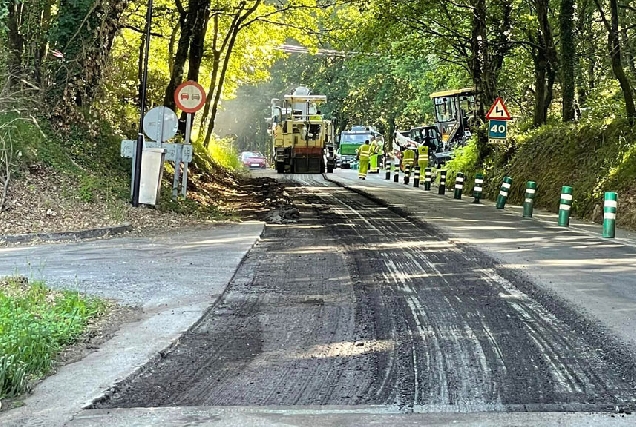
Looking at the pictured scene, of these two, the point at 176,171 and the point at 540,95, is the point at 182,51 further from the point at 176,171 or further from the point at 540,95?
the point at 540,95

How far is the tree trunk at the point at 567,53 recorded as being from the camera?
24312mm

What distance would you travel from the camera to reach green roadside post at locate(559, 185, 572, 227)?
17.4 m

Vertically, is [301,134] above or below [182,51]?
below

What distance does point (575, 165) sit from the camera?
2202 centimetres

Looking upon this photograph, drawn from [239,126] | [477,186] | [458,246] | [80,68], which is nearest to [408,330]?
[458,246]

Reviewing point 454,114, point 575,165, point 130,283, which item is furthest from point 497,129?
point 130,283

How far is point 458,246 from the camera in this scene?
1366cm

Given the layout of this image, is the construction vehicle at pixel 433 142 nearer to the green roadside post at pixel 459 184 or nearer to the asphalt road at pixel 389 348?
the green roadside post at pixel 459 184

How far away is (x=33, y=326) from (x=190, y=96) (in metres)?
12.4

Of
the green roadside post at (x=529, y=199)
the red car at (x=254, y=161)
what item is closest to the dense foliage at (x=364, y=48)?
the green roadside post at (x=529, y=199)

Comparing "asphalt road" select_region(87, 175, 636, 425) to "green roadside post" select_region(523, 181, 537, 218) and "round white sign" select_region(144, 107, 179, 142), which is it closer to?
"round white sign" select_region(144, 107, 179, 142)

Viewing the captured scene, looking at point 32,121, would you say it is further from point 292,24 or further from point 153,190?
point 292,24

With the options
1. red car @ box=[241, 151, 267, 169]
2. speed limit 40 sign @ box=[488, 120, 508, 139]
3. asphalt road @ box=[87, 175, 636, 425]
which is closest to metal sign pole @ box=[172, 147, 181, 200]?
asphalt road @ box=[87, 175, 636, 425]

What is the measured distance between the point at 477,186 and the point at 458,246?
1157cm
